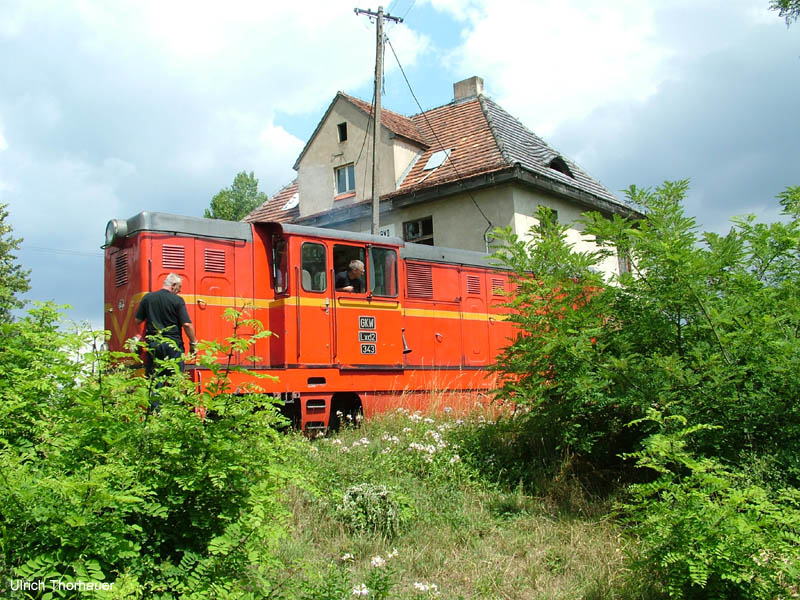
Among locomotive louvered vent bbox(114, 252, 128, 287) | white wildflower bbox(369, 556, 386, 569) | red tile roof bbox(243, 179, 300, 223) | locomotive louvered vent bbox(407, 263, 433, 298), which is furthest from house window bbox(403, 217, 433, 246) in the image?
white wildflower bbox(369, 556, 386, 569)

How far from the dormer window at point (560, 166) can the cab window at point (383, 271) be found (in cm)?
1223

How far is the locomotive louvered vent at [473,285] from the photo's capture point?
468 inches

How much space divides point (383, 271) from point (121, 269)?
363cm

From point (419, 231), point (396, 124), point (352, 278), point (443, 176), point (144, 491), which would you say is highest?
point (396, 124)

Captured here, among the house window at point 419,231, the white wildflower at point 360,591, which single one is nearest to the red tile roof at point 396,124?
the house window at point 419,231

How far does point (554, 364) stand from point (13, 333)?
4575 mm

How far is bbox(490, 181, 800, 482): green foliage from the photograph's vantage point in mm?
5383

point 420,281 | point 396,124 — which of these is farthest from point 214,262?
point 396,124

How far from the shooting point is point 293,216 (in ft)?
77.6

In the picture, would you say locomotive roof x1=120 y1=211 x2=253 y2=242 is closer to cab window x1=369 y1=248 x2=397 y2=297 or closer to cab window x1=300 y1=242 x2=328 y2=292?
cab window x1=300 y1=242 x2=328 y2=292

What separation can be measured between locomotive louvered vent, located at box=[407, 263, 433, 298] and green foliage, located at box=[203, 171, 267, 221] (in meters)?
35.3

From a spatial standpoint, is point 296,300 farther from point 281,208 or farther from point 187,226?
point 281,208

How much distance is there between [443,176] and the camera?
19.5 m

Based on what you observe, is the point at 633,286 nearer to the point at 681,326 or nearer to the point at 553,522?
the point at 681,326
